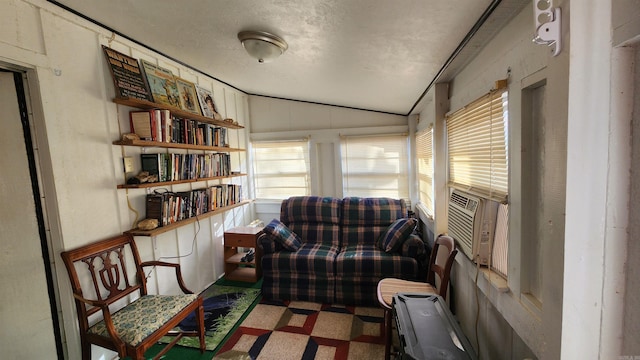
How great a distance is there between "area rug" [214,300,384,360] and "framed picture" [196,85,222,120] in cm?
219

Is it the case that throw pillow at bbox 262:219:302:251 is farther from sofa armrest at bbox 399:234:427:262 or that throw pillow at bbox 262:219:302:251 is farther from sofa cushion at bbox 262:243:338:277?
sofa armrest at bbox 399:234:427:262

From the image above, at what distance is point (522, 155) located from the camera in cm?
108

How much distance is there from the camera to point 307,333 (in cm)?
212

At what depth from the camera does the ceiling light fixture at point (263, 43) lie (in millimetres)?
1701

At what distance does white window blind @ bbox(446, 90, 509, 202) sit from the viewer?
126cm

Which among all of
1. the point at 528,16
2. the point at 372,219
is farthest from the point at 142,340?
the point at 528,16

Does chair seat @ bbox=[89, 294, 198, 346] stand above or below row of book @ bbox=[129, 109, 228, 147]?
below

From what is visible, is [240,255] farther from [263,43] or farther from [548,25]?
[548,25]

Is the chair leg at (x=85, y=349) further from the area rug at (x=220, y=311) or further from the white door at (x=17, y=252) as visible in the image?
the area rug at (x=220, y=311)

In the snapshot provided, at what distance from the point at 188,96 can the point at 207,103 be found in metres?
0.29

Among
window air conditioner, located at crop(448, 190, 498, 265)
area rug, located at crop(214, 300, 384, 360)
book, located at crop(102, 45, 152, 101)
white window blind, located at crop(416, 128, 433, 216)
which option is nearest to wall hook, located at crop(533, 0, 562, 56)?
window air conditioner, located at crop(448, 190, 498, 265)

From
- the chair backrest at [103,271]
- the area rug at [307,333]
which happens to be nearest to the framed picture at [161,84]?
the chair backrest at [103,271]

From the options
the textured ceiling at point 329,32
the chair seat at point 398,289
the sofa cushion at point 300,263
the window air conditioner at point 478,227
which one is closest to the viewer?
the textured ceiling at point 329,32

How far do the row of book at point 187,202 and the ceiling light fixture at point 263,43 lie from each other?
4.89ft
